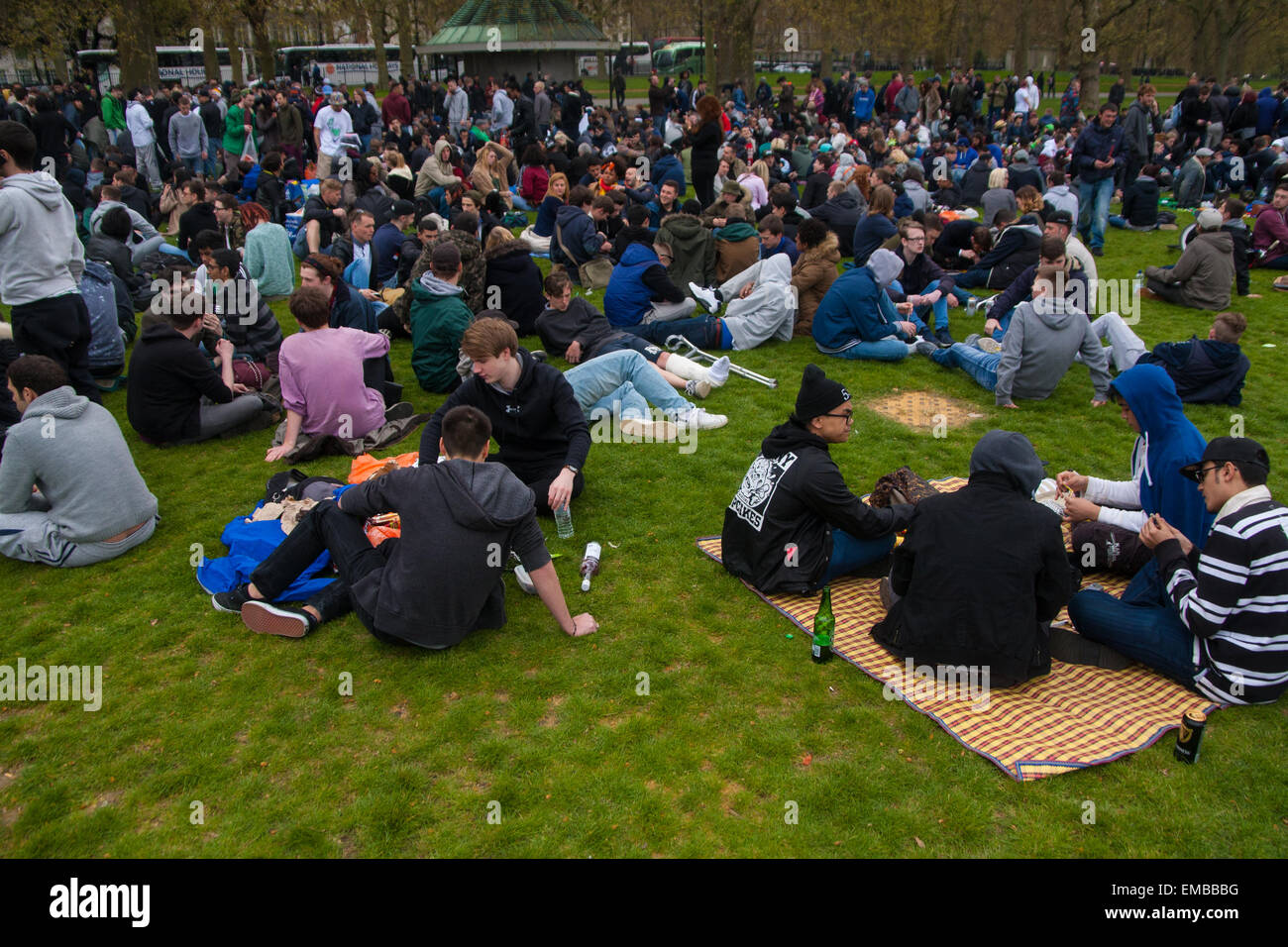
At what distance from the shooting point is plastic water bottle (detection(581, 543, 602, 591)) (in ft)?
20.5

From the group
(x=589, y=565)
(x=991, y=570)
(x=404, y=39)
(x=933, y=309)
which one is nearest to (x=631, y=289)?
(x=933, y=309)

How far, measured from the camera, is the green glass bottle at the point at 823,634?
214 inches

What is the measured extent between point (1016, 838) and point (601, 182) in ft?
48.1

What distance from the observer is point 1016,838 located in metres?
4.25

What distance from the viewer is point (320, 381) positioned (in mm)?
7926

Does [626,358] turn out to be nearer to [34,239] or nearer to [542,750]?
[542,750]

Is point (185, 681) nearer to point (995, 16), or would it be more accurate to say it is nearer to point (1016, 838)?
point (1016, 838)

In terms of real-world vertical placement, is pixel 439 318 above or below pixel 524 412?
above

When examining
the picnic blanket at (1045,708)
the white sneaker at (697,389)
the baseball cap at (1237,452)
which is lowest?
the picnic blanket at (1045,708)

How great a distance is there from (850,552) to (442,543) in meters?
2.68

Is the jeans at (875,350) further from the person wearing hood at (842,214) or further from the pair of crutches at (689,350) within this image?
the person wearing hood at (842,214)

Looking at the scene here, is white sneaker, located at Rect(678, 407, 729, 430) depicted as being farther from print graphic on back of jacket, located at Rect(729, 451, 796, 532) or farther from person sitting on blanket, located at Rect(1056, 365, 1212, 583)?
person sitting on blanket, located at Rect(1056, 365, 1212, 583)

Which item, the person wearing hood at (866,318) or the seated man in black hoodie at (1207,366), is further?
the person wearing hood at (866,318)

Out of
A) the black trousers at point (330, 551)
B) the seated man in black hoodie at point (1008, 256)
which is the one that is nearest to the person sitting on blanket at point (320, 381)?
the black trousers at point (330, 551)
